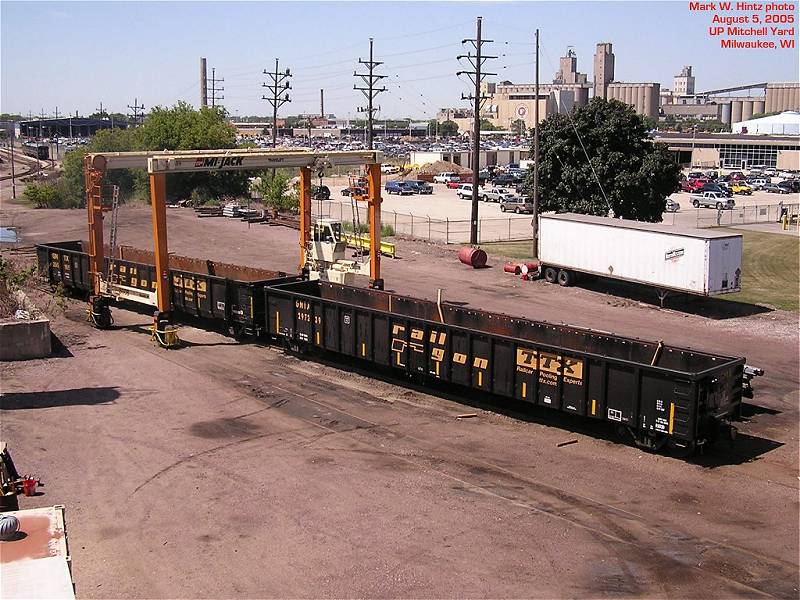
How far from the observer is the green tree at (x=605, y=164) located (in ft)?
153

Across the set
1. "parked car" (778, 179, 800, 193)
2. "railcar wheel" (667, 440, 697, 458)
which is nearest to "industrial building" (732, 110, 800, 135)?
"parked car" (778, 179, 800, 193)

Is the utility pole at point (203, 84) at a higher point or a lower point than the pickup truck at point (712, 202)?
higher

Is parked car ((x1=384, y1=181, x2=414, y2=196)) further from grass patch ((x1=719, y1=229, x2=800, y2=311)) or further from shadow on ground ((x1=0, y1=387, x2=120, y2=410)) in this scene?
shadow on ground ((x1=0, y1=387, x2=120, y2=410))

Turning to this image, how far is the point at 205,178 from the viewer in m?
74.0

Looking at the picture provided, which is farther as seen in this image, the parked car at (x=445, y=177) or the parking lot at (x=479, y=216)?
the parked car at (x=445, y=177)

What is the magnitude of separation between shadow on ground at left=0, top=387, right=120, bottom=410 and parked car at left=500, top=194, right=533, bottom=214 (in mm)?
50140

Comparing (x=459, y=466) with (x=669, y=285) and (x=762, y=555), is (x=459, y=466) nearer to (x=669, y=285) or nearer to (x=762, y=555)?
(x=762, y=555)

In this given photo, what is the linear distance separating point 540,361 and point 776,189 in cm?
8051

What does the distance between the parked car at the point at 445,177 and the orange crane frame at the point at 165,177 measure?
69.2 metres

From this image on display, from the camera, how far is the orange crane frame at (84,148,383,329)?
28.5 m

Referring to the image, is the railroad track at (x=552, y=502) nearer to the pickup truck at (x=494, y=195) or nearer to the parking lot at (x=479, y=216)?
the parking lot at (x=479, y=216)

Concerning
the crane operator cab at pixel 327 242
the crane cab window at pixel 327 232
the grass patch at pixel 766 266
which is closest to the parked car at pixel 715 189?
the grass patch at pixel 766 266

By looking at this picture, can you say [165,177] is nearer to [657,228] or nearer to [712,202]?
[657,228]

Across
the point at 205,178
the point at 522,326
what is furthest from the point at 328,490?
the point at 205,178
